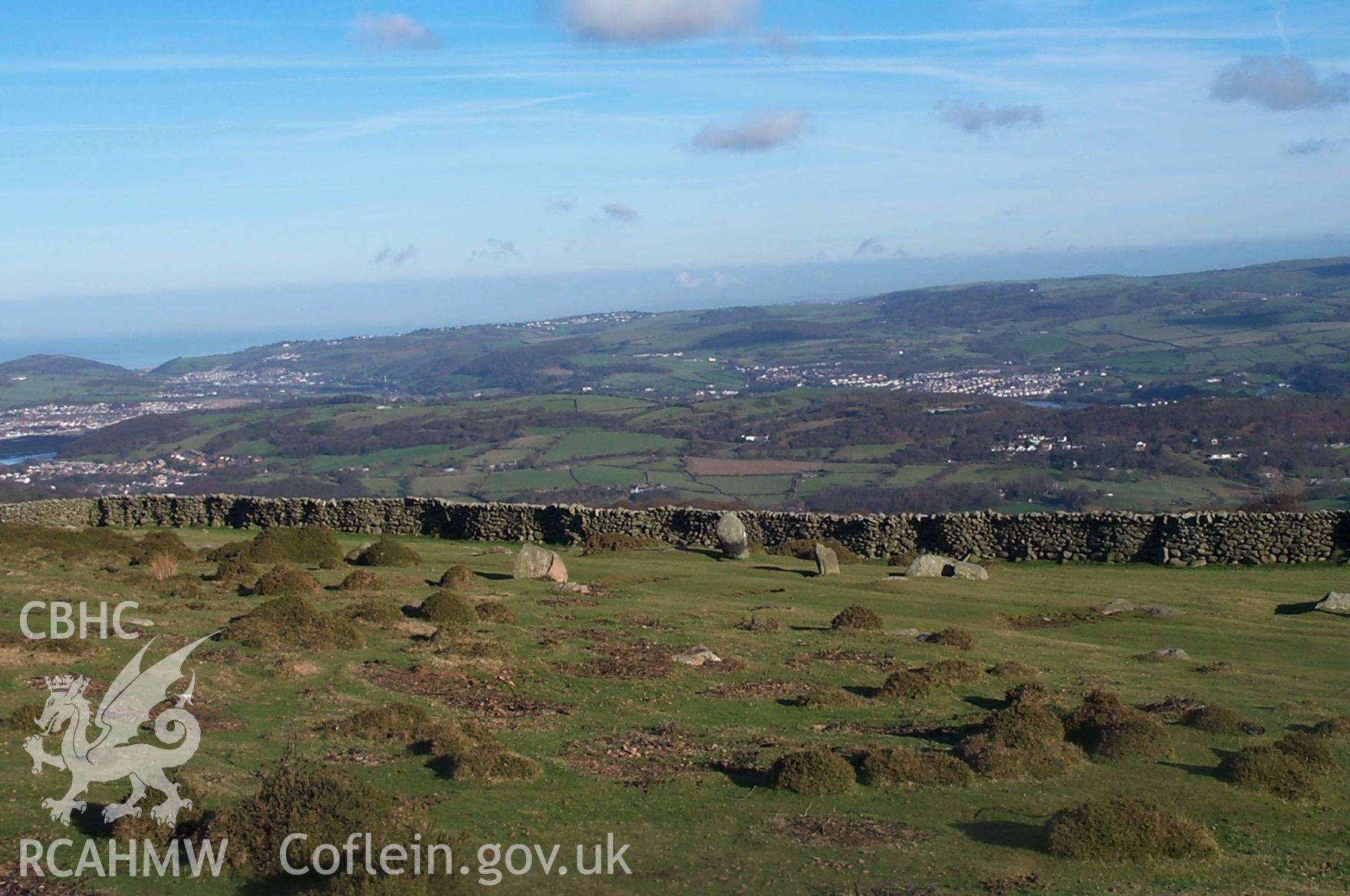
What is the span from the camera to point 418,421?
11269cm

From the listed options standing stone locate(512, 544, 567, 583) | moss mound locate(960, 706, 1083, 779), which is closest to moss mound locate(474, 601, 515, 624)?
standing stone locate(512, 544, 567, 583)

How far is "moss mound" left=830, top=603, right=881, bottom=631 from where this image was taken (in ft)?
70.6

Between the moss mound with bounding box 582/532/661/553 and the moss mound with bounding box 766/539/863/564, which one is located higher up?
the moss mound with bounding box 582/532/661/553

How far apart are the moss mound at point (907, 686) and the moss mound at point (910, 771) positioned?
11.8ft

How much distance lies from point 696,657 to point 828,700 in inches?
111

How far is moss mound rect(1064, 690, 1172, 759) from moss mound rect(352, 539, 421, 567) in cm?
1823

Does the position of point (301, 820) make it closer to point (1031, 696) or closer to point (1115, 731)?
point (1115, 731)

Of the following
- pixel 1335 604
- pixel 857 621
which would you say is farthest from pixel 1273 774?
pixel 1335 604

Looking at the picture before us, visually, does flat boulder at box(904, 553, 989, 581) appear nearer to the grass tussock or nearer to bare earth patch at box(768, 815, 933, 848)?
bare earth patch at box(768, 815, 933, 848)

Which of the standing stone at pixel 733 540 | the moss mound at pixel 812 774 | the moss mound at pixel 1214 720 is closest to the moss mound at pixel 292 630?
the moss mound at pixel 812 774

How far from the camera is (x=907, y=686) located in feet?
55.8

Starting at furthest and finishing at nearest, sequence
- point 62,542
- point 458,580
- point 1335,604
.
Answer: point 62,542
point 458,580
point 1335,604

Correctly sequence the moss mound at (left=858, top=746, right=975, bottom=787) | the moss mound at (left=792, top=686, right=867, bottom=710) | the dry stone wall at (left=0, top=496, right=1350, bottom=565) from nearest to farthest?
1. the moss mound at (left=858, top=746, right=975, bottom=787)
2. the moss mound at (left=792, top=686, right=867, bottom=710)
3. the dry stone wall at (left=0, top=496, right=1350, bottom=565)

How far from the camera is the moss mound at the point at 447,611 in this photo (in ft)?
66.8
